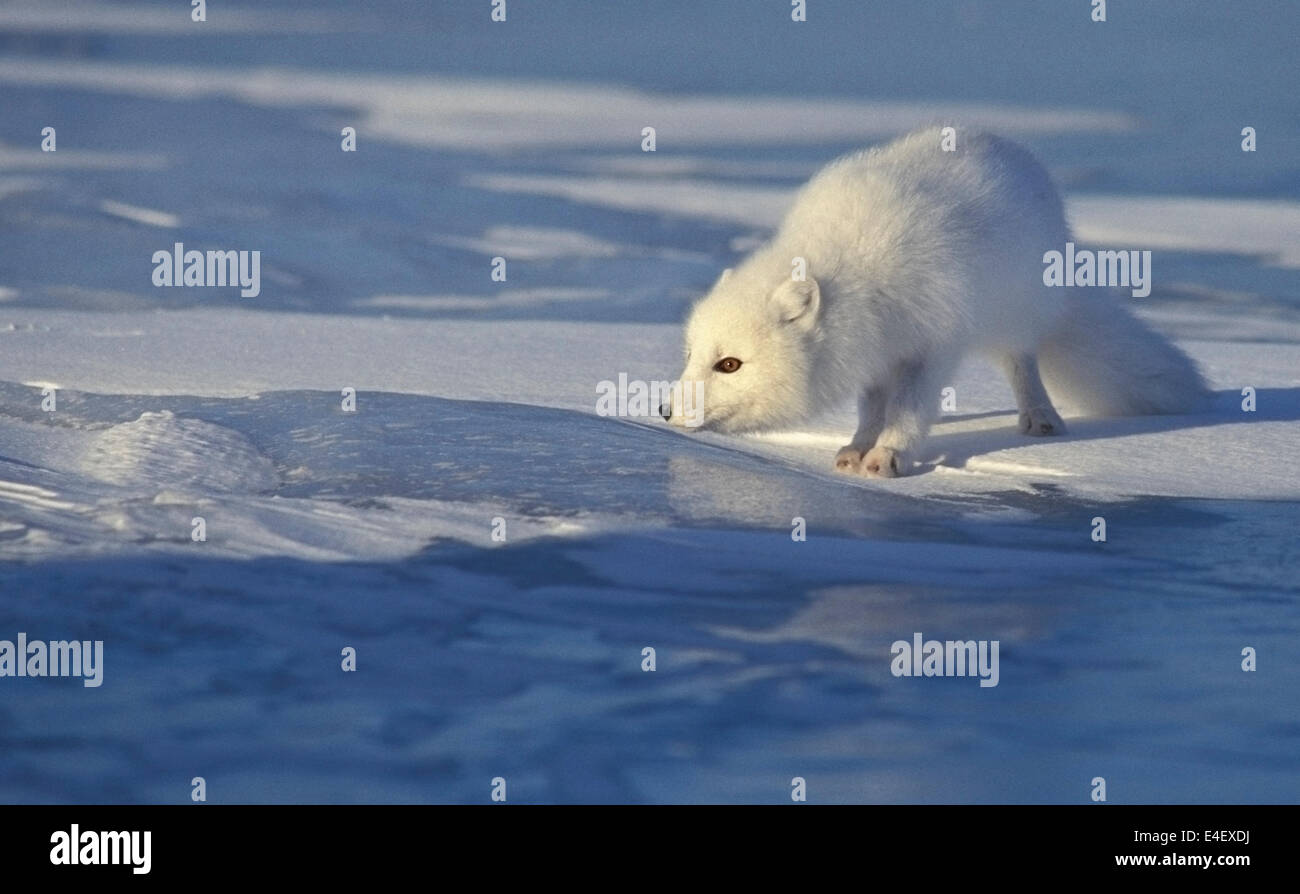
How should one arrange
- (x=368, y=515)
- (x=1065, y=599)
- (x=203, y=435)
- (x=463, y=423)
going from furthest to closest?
(x=463, y=423) → (x=203, y=435) → (x=368, y=515) → (x=1065, y=599)

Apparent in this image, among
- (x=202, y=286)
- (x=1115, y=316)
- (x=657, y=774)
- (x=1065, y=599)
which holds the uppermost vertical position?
(x=202, y=286)

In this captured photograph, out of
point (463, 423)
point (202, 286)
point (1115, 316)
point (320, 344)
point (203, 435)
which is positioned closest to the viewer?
point (203, 435)

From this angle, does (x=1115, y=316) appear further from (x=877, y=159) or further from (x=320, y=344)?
(x=320, y=344)

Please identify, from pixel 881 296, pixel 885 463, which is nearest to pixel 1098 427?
pixel 885 463

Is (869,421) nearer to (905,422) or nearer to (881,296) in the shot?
(905,422)

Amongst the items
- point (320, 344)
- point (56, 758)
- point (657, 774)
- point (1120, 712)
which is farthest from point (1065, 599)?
point (320, 344)

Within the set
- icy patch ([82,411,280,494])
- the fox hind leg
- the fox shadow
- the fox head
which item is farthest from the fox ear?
icy patch ([82,411,280,494])

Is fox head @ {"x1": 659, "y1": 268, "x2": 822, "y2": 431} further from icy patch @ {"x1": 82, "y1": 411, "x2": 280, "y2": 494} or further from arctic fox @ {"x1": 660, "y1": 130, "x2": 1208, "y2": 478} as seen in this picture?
icy patch @ {"x1": 82, "y1": 411, "x2": 280, "y2": 494}
